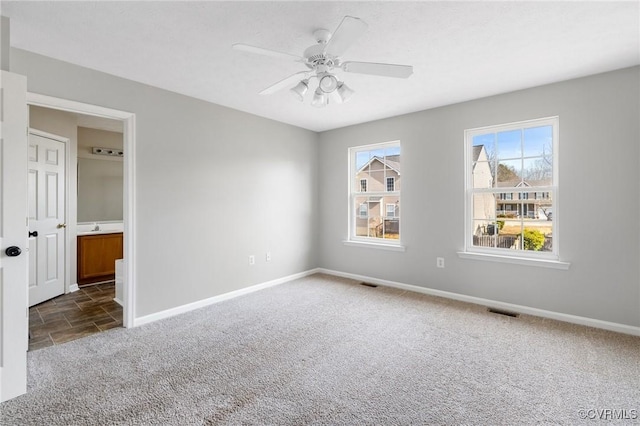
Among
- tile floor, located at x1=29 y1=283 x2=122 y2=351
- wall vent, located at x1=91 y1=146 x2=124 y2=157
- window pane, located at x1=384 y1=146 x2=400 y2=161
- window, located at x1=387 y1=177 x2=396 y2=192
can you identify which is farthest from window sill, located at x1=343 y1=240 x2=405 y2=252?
wall vent, located at x1=91 y1=146 x2=124 y2=157

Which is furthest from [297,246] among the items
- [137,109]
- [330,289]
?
[137,109]

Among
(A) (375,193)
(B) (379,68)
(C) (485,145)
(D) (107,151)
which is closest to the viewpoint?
(B) (379,68)

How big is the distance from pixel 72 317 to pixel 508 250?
4919mm

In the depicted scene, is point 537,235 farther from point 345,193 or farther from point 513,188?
point 345,193

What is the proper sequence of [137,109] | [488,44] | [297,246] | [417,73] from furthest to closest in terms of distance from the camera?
1. [297,246]
2. [137,109]
3. [417,73]
4. [488,44]

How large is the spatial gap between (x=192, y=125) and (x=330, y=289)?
2742 mm

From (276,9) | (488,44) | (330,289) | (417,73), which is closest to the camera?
(276,9)

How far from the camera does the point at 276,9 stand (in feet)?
6.26

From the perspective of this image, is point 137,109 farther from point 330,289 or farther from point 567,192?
point 567,192

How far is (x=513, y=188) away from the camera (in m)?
3.46

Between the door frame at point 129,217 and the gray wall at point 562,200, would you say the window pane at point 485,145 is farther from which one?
the door frame at point 129,217

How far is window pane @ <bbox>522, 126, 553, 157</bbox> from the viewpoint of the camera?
3.26 m

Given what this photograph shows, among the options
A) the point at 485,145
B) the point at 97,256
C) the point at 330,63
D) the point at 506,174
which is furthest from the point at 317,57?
the point at 97,256

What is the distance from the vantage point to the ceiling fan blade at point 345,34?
5.20 ft
